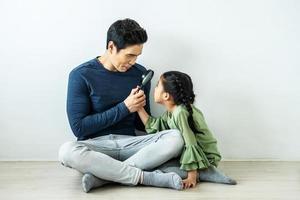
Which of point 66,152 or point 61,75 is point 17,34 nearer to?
point 61,75

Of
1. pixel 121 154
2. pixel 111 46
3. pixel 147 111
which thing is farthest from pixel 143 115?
pixel 111 46

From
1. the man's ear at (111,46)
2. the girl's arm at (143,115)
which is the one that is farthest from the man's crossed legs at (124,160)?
the man's ear at (111,46)

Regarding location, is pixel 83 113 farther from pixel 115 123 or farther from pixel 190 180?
pixel 190 180

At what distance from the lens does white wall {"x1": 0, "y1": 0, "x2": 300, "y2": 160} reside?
219 cm

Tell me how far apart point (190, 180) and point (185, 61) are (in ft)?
2.13

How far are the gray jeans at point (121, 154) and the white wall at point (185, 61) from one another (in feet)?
1.02

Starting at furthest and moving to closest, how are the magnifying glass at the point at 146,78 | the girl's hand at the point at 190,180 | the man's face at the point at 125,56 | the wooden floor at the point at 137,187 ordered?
1. the magnifying glass at the point at 146,78
2. the man's face at the point at 125,56
3. the girl's hand at the point at 190,180
4. the wooden floor at the point at 137,187

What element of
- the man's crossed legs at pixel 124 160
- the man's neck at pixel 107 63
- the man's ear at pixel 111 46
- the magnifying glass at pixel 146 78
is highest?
the man's ear at pixel 111 46

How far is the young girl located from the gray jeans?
0.05 meters

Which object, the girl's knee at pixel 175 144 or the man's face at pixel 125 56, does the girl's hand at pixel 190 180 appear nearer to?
the girl's knee at pixel 175 144

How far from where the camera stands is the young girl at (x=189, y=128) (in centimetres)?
192

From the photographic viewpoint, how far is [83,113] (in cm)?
203

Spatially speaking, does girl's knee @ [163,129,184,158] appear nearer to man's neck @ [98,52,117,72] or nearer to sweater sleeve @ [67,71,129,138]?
sweater sleeve @ [67,71,129,138]

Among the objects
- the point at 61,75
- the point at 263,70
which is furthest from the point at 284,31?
the point at 61,75
